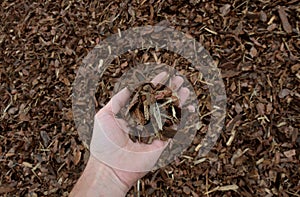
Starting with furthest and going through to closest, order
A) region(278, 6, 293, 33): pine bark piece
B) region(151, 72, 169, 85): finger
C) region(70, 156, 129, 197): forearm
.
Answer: region(278, 6, 293, 33): pine bark piece < region(151, 72, 169, 85): finger < region(70, 156, 129, 197): forearm

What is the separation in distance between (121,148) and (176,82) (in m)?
0.38

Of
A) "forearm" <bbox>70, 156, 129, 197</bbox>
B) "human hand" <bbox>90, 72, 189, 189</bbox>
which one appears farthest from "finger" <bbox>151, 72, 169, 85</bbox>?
"forearm" <bbox>70, 156, 129, 197</bbox>

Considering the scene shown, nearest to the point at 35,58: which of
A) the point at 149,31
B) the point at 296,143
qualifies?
the point at 149,31

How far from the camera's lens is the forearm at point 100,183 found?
1.74m

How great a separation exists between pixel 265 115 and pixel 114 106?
63 centimetres

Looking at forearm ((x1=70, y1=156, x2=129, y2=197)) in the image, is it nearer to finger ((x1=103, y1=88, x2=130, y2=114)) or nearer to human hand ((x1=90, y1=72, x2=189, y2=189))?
human hand ((x1=90, y1=72, x2=189, y2=189))

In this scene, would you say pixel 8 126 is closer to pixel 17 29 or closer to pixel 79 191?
pixel 17 29

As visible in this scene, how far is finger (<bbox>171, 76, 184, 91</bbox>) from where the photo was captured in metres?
1.88

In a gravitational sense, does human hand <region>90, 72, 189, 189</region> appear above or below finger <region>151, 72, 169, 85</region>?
below

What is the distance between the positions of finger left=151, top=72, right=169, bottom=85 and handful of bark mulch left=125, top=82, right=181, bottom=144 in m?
0.05

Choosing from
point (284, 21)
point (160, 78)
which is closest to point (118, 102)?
point (160, 78)

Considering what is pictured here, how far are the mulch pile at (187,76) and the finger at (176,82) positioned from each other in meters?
0.07

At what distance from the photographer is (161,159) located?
1903 millimetres

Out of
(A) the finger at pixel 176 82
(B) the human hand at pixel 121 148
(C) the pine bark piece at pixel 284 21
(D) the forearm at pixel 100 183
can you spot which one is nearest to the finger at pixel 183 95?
(A) the finger at pixel 176 82
